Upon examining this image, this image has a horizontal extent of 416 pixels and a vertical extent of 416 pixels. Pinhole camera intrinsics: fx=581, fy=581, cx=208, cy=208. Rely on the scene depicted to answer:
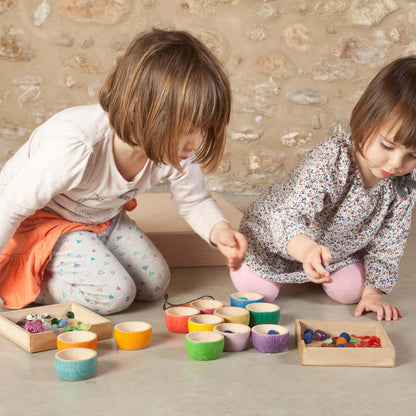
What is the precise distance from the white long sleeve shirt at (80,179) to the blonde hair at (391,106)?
0.40 meters

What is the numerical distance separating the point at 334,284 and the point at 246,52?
150 centimetres

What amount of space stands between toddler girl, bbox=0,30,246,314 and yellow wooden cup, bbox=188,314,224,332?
171 mm

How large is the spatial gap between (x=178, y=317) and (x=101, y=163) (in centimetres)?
38

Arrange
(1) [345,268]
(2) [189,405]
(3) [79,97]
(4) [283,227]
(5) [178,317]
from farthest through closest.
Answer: (3) [79,97], (1) [345,268], (4) [283,227], (5) [178,317], (2) [189,405]

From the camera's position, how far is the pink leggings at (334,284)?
4.66 feet

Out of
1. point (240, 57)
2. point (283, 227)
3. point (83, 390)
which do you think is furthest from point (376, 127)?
point (240, 57)

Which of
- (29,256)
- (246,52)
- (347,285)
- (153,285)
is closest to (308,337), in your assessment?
(347,285)

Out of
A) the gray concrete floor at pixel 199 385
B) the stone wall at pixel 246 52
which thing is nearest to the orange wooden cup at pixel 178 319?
the gray concrete floor at pixel 199 385

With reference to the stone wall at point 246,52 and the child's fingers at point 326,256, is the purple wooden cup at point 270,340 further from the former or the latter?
the stone wall at point 246,52

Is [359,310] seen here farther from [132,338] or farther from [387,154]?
[132,338]

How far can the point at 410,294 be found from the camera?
1492mm

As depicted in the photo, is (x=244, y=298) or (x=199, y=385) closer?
(x=199, y=385)

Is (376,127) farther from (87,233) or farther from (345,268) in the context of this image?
(87,233)

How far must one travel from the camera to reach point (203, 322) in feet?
3.82
